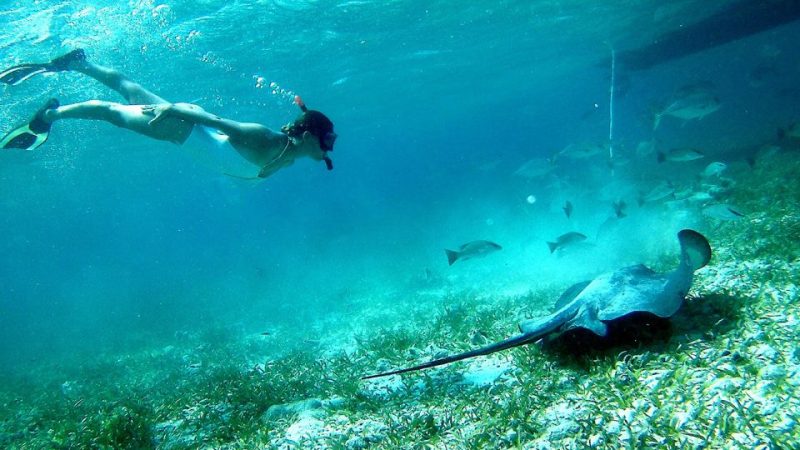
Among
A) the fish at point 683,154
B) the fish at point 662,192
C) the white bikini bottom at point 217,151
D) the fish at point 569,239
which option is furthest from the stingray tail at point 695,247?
the fish at point 683,154

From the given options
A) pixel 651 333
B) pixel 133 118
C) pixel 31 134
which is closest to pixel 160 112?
pixel 133 118

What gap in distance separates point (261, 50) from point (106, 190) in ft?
147

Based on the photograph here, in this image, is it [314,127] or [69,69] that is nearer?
[314,127]

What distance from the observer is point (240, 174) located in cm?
599

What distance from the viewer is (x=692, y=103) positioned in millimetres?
14070

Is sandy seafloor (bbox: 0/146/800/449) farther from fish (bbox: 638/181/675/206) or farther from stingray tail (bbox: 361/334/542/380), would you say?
fish (bbox: 638/181/675/206)

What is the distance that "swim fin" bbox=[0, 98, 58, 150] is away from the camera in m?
7.59

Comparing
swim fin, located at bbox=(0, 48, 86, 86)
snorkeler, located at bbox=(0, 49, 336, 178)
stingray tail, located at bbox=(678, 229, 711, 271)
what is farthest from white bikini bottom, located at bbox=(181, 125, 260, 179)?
stingray tail, located at bbox=(678, 229, 711, 271)

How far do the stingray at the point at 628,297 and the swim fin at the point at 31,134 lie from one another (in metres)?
8.96

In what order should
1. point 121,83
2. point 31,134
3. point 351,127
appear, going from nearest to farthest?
point 121,83
point 31,134
point 351,127

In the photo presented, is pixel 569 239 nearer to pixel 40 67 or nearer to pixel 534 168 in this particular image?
pixel 534 168

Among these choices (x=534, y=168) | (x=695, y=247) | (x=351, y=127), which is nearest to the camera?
(x=695, y=247)

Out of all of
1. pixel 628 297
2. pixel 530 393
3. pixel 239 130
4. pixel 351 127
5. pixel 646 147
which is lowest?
pixel 351 127

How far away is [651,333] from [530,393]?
1556 mm
